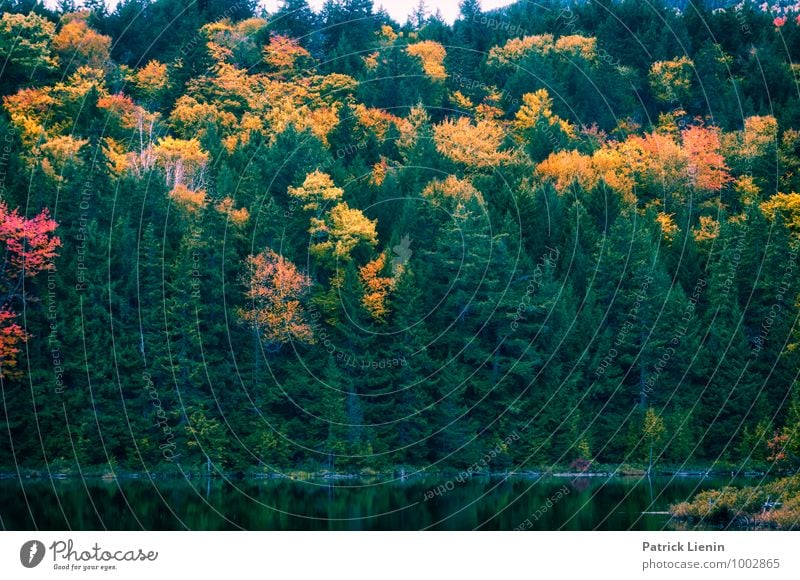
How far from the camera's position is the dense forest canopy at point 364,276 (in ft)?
271

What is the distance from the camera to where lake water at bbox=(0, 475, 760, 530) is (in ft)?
202

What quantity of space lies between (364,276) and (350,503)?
2428 centimetres

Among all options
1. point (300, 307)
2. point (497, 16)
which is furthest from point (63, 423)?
point (497, 16)
